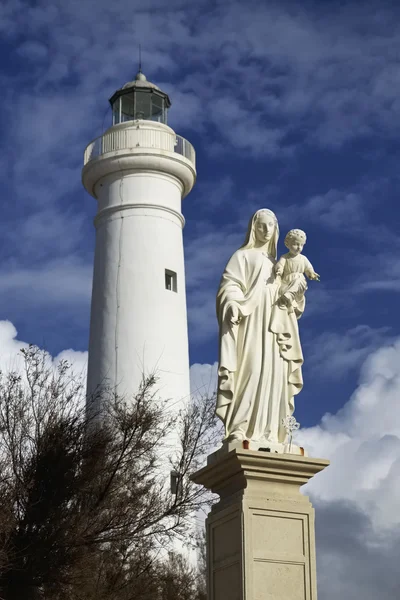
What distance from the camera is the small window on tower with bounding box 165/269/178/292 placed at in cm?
3075

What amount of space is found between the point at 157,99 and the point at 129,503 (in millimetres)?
16261

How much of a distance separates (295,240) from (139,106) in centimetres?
2287

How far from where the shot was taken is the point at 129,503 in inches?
826

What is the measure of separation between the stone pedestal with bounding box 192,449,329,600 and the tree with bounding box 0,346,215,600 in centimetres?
760

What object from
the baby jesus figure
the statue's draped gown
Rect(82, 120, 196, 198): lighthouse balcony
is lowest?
the statue's draped gown

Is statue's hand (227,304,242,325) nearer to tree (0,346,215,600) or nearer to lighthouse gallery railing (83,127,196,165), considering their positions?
tree (0,346,215,600)

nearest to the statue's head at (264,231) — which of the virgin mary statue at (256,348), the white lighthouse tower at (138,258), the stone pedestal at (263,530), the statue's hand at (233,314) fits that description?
the virgin mary statue at (256,348)

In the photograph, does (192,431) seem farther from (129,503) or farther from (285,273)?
(285,273)

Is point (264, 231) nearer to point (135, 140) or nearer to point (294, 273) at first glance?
point (294, 273)

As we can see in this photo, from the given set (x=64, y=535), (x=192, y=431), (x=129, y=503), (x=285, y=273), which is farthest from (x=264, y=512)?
(x=192, y=431)

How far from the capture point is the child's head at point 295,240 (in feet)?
38.5

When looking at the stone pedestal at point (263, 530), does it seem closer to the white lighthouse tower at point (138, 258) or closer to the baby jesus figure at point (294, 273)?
the baby jesus figure at point (294, 273)

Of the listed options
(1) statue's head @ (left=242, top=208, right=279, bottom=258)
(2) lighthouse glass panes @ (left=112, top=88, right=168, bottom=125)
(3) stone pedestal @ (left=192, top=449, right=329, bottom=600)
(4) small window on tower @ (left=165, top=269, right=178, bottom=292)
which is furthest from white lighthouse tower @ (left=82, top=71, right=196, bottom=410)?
(3) stone pedestal @ (left=192, top=449, right=329, bottom=600)

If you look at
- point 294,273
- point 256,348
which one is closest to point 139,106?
point 294,273
